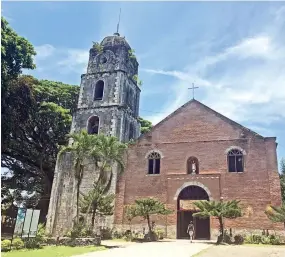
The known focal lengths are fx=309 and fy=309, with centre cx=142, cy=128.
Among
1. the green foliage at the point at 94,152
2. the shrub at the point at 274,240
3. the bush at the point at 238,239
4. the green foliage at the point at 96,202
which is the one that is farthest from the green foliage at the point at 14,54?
the shrub at the point at 274,240

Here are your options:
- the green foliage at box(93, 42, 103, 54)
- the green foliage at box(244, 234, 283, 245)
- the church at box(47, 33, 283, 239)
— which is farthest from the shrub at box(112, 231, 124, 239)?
the green foliage at box(93, 42, 103, 54)

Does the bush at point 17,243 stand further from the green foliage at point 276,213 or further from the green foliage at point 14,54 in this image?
the green foliage at point 276,213

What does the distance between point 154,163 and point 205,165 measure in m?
4.32

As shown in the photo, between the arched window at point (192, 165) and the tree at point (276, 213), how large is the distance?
608 centimetres

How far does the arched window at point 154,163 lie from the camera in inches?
1028

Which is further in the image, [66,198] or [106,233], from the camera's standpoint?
[66,198]

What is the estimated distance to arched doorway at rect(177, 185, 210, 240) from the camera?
2411 centimetres

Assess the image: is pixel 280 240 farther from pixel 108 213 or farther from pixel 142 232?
pixel 108 213

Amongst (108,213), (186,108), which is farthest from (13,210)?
(186,108)

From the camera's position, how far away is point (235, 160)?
79.9 feet

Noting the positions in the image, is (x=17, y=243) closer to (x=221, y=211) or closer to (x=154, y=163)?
(x=221, y=211)

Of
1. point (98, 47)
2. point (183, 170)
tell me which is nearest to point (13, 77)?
point (98, 47)

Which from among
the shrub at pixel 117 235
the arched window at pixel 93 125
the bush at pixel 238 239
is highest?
the arched window at pixel 93 125

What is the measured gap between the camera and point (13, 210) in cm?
3072
